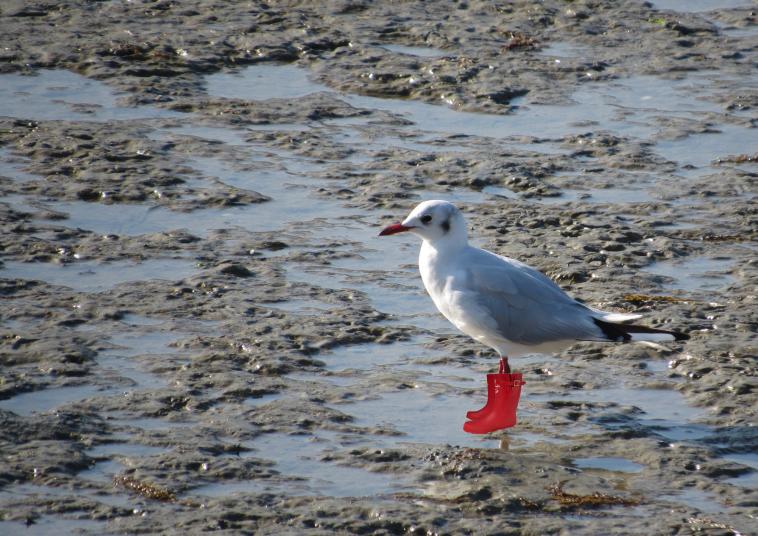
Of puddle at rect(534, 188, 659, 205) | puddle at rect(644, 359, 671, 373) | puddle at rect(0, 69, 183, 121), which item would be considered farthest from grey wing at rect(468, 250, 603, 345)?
puddle at rect(0, 69, 183, 121)

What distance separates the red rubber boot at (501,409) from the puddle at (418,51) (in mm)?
5549

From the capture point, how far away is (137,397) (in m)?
5.88

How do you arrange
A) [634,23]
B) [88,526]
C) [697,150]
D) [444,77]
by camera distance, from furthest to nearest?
[634,23] → [444,77] → [697,150] → [88,526]

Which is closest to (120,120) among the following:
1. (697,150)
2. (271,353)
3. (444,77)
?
(444,77)

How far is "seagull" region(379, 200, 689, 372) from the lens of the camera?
5.91m

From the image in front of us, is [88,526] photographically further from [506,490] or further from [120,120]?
[120,120]

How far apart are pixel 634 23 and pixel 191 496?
8.01 meters

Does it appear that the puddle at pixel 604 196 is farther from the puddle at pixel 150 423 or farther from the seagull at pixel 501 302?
the puddle at pixel 150 423

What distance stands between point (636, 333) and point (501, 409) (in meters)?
0.75

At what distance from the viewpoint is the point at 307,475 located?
17.3 ft

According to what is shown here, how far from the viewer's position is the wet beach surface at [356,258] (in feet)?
17.0

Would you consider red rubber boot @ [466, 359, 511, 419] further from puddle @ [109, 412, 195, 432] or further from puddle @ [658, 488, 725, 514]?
puddle @ [109, 412, 195, 432]

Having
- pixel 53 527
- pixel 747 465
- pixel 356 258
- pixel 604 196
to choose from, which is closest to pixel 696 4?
pixel 604 196

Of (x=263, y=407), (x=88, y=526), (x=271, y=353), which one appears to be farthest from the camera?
(x=271, y=353)
